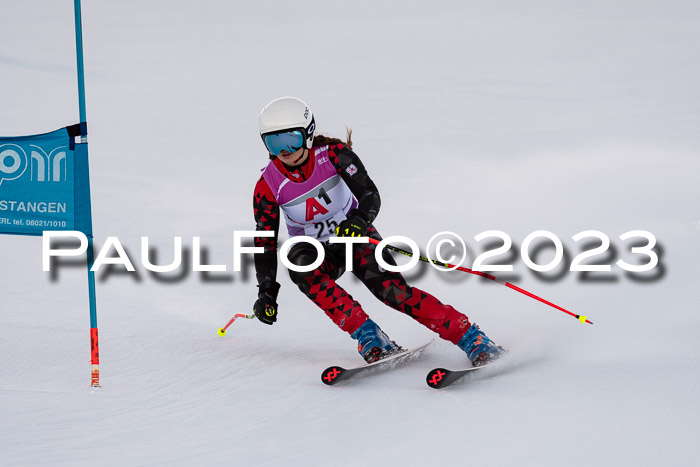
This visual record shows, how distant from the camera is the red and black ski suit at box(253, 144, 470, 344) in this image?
3994 millimetres

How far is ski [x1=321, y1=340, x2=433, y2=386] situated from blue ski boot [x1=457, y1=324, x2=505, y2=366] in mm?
310

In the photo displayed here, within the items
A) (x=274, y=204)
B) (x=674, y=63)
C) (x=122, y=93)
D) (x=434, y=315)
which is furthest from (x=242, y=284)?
(x=674, y=63)

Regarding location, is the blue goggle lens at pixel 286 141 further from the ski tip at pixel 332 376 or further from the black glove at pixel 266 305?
the ski tip at pixel 332 376

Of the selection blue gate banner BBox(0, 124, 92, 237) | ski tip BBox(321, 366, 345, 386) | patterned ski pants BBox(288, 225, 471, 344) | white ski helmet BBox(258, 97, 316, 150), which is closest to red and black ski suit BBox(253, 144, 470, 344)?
patterned ski pants BBox(288, 225, 471, 344)

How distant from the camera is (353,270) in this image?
4199 mm

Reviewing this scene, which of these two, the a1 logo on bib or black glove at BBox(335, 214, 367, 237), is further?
the a1 logo on bib

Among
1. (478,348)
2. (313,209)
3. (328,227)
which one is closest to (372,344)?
(478,348)

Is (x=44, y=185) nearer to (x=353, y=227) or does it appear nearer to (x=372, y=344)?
(x=353, y=227)

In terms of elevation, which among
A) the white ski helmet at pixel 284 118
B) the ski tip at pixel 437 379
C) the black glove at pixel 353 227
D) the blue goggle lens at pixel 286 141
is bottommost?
the ski tip at pixel 437 379

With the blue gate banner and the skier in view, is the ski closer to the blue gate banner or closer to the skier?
the skier

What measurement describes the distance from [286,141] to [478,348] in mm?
1356

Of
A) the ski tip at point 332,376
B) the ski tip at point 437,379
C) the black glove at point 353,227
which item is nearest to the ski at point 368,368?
the ski tip at point 332,376

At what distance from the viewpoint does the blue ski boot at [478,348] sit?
3854 mm

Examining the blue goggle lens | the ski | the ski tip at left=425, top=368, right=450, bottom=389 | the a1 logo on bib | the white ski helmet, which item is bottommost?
the ski
